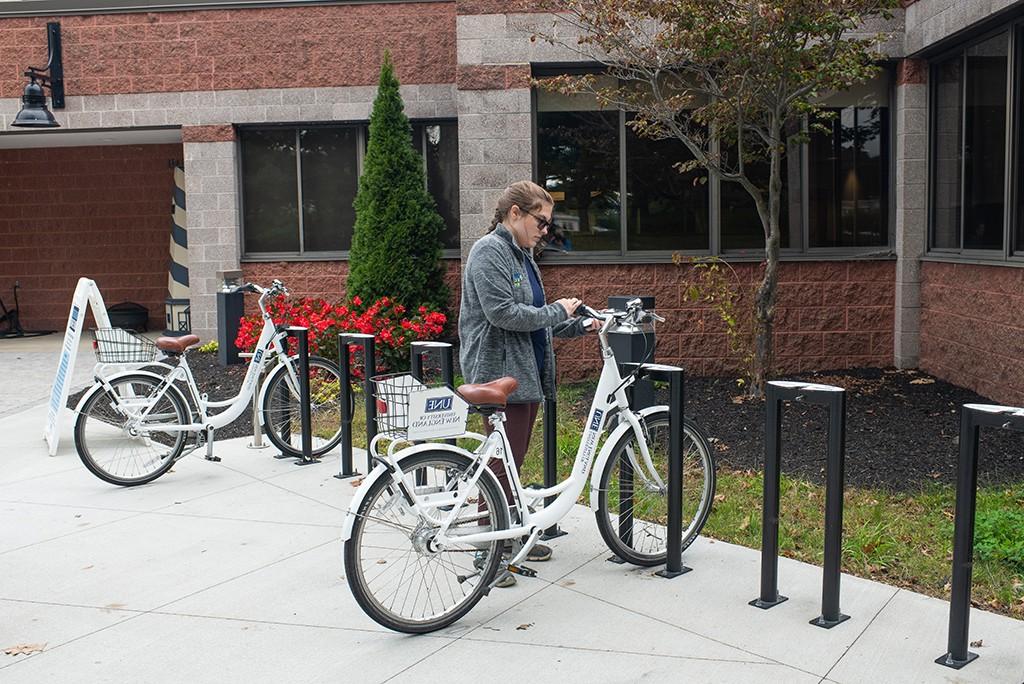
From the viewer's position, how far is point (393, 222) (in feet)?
40.1

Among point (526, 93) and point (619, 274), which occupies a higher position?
point (526, 93)

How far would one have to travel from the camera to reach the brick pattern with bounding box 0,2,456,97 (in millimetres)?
13320

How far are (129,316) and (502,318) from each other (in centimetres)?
1344

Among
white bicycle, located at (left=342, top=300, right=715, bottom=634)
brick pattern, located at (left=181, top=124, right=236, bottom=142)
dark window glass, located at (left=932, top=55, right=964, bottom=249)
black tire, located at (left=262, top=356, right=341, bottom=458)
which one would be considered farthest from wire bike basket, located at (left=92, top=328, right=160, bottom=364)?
dark window glass, located at (left=932, top=55, right=964, bottom=249)

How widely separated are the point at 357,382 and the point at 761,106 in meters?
4.62

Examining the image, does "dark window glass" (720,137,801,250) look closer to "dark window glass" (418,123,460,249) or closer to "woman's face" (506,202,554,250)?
"dark window glass" (418,123,460,249)

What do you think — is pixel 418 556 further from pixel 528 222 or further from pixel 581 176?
pixel 581 176

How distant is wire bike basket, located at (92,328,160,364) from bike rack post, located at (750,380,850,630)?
14.7 ft

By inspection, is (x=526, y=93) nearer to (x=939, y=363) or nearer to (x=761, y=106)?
(x=761, y=106)

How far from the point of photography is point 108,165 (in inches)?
694

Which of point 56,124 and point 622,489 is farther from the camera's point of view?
point 56,124

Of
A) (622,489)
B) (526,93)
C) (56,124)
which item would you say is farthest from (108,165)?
(622,489)

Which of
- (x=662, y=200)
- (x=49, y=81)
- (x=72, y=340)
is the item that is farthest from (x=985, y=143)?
(x=49, y=81)

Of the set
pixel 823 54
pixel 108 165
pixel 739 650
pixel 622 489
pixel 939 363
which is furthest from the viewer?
pixel 108 165
